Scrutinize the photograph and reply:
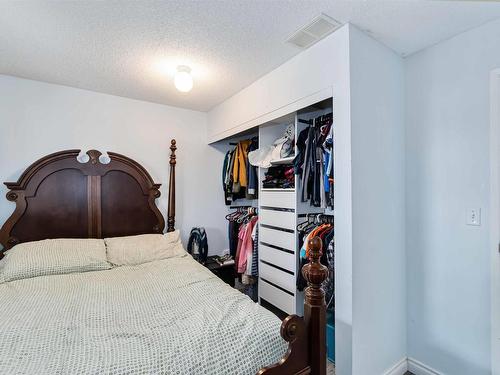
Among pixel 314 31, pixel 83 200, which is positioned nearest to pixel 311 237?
pixel 314 31

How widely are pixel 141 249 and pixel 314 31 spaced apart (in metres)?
2.16

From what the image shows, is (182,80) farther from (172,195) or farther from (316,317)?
(316,317)

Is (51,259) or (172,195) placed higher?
(172,195)

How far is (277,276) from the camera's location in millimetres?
2320

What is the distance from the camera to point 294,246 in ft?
7.00

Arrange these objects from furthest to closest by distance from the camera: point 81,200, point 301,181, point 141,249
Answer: point 81,200
point 141,249
point 301,181

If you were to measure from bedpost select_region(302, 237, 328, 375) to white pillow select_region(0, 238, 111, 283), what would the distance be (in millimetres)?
1702

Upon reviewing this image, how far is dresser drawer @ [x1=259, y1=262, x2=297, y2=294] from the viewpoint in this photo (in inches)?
85.3

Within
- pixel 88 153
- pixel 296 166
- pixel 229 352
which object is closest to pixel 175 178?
pixel 88 153

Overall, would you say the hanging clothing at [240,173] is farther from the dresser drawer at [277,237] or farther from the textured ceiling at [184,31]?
the textured ceiling at [184,31]

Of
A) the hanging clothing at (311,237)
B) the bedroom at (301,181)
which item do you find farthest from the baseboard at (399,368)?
the hanging clothing at (311,237)

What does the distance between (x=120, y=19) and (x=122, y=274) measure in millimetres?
1705

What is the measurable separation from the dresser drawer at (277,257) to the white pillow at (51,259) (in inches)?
52.9

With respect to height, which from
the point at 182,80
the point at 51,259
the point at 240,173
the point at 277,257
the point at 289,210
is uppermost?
the point at 182,80
